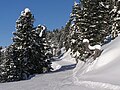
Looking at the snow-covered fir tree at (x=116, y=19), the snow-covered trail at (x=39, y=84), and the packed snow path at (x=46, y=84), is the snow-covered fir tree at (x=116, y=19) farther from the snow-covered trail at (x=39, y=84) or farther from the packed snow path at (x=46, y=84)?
the packed snow path at (x=46, y=84)

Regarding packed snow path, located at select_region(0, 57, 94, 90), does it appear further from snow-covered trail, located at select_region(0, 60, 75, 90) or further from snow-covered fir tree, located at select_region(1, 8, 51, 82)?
snow-covered fir tree, located at select_region(1, 8, 51, 82)

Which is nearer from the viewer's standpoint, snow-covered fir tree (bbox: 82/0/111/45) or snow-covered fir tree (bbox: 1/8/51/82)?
snow-covered fir tree (bbox: 82/0/111/45)

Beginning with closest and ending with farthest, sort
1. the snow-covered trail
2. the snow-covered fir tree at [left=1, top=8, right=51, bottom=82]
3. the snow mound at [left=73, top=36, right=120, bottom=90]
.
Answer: the snow mound at [left=73, top=36, right=120, bottom=90] → the snow-covered trail → the snow-covered fir tree at [left=1, top=8, right=51, bottom=82]

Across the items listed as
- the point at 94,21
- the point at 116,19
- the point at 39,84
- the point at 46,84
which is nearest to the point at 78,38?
the point at 94,21

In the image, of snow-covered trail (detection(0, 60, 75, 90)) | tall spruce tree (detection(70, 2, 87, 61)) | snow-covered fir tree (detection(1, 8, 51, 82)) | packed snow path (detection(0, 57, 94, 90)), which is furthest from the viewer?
snow-covered fir tree (detection(1, 8, 51, 82))

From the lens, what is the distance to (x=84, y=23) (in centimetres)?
4153

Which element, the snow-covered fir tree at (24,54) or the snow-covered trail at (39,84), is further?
the snow-covered fir tree at (24,54)

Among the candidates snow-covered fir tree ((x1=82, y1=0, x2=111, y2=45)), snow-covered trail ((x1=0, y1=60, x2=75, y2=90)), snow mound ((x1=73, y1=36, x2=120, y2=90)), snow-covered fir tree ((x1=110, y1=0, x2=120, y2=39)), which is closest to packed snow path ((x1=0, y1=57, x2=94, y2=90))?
snow-covered trail ((x1=0, y1=60, x2=75, y2=90))

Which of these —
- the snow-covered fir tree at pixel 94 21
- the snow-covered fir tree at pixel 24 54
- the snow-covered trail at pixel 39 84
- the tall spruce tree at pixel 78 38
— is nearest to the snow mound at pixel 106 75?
the snow-covered trail at pixel 39 84

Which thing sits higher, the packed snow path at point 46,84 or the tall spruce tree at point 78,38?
the tall spruce tree at point 78,38

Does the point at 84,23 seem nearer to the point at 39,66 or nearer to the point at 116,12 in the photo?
the point at 116,12

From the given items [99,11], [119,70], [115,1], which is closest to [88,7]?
[99,11]

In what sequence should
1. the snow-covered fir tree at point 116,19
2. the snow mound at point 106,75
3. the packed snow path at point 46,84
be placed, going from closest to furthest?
the snow mound at point 106,75
the packed snow path at point 46,84
the snow-covered fir tree at point 116,19

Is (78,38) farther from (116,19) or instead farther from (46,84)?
(46,84)
